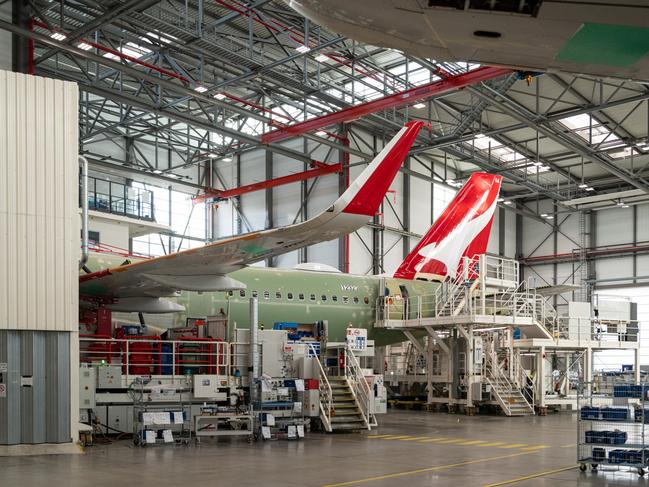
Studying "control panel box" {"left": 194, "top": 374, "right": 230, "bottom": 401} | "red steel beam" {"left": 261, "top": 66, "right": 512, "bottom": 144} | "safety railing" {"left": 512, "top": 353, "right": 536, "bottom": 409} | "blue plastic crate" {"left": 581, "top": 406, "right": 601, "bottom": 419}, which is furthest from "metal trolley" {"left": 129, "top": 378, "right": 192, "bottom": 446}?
"safety railing" {"left": 512, "top": 353, "right": 536, "bottom": 409}

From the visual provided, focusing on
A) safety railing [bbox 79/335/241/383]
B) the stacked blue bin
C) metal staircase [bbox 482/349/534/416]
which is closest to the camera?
the stacked blue bin

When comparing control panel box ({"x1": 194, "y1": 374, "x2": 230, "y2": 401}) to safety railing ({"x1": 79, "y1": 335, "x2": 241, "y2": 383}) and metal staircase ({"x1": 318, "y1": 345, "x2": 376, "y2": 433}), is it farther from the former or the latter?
metal staircase ({"x1": 318, "y1": 345, "x2": 376, "y2": 433})

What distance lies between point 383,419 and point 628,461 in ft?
45.1

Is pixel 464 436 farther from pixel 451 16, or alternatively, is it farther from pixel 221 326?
pixel 451 16

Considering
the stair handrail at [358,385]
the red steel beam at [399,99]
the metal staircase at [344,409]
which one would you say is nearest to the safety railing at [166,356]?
the metal staircase at [344,409]

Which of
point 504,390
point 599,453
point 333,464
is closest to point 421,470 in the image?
point 333,464

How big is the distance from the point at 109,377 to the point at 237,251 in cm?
421

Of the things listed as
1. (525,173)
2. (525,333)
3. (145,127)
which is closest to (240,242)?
(525,333)

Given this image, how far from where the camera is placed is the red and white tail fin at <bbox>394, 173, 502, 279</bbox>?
33.0 metres

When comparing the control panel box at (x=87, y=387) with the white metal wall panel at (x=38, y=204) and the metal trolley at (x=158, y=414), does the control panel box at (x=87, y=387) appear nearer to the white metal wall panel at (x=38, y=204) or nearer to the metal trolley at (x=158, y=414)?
the metal trolley at (x=158, y=414)

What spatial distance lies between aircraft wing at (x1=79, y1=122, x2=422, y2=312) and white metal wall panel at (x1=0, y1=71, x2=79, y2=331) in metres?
3.15

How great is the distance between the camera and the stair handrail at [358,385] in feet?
71.9

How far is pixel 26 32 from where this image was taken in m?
26.2

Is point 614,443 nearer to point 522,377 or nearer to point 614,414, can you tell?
point 614,414
